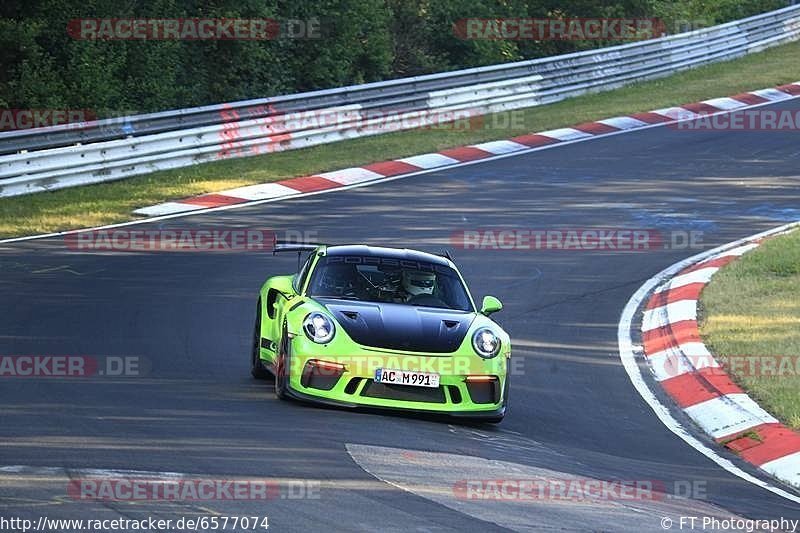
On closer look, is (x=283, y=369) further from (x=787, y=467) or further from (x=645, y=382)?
(x=645, y=382)

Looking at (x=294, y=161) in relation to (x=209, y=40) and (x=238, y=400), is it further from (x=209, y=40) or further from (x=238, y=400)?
(x=238, y=400)

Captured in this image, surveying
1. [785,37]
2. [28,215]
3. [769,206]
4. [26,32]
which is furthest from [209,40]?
[785,37]

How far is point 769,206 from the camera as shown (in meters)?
20.4

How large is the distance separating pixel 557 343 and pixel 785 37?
26.1 metres

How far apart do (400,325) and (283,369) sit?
88 cm

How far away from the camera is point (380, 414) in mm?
9438

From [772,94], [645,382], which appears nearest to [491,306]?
[645,382]

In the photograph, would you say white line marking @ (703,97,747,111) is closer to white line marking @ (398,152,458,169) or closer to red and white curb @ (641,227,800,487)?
white line marking @ (398,152,458,169)

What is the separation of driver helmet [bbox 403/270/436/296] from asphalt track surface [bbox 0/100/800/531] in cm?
114

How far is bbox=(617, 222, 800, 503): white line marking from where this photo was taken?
8.92m

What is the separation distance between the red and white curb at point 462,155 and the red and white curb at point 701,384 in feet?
21.4

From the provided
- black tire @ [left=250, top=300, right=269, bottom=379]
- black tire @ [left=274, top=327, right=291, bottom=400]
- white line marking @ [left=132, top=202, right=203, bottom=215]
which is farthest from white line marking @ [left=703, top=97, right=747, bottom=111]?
black tire @ [left=274, top=327, right=291, bottom=400]

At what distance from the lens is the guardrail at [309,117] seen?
2008 centimetres

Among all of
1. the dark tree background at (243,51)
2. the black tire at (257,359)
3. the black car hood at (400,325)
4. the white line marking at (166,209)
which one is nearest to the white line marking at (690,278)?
the black car hood at (400,325)
